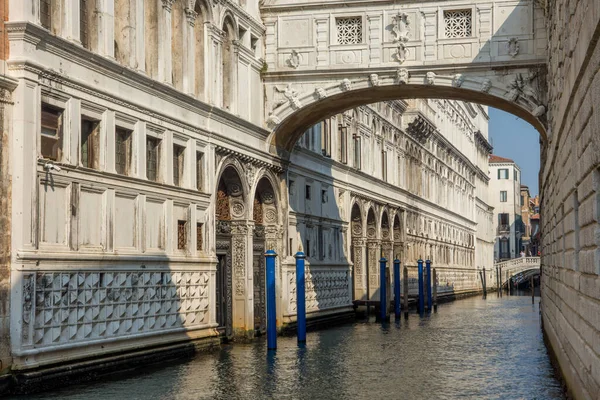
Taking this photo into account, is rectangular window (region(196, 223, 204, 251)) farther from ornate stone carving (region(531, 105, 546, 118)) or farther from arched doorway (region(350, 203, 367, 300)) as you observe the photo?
arched doorway (region(350, 203, 367, 300))

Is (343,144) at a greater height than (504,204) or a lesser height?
lesser

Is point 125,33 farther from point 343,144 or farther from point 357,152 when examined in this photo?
point 357,152

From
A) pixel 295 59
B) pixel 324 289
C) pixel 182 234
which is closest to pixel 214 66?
pixel 295 59

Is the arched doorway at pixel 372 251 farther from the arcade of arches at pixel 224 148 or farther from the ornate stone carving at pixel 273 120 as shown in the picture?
the ornate stone carving at pixel 273 120

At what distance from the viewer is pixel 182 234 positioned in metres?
19.4

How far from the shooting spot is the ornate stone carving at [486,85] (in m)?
22.3

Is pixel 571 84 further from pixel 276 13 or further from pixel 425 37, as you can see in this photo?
pixel 276 13

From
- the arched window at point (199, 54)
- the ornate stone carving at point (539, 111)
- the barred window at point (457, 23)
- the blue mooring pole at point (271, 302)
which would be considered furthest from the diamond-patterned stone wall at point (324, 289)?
the ornate stone carving at point (539, 111)

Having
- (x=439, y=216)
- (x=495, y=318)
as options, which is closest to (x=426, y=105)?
(x=439, y=216)

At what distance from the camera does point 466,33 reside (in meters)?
22.5

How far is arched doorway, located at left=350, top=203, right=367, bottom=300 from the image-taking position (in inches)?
1366

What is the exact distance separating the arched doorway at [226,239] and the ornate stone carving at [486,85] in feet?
18.9

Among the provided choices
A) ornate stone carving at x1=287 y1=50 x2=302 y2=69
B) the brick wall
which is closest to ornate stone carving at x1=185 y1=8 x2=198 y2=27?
ornate stone carving at x1=287 y1=50 x2=302 y2=69

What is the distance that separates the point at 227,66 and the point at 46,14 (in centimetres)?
787
